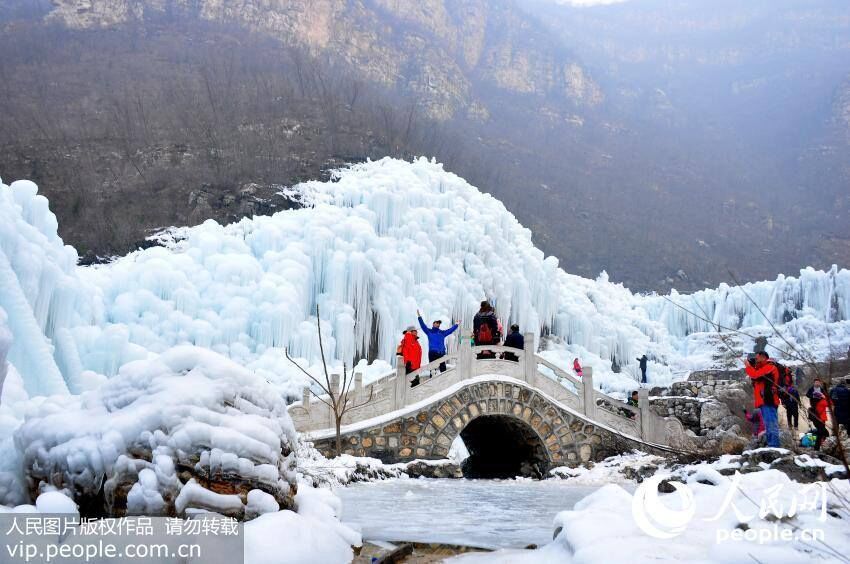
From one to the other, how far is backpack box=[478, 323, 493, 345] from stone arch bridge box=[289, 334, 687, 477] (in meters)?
0.22

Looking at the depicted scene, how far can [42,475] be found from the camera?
446cm

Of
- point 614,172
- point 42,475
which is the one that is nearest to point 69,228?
point 42,475

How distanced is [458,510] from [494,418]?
7.31 m

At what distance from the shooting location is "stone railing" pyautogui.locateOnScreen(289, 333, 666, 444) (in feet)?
43.4

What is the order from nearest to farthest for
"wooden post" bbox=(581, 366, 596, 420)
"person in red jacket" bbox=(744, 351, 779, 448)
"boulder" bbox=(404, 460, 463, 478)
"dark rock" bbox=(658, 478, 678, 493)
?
1. "dark rock" bbox=(658, 478, 678, 493)
2. "person in red jacket" bbox=(744, 351, 779, 448)
3. "boulder" bbox=(404, 460, 463, 478)
4. "wooden post" bbox=(581, 366, 596, 420)

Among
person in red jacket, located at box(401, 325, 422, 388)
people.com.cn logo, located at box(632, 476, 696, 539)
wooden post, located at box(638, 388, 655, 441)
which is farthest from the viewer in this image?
wooden post, located at box(638, 388, 655, 441)

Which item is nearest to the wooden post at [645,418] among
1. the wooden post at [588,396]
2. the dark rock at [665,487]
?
the wooden post at [588,396]

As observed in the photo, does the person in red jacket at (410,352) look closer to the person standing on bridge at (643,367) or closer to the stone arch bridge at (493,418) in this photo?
the stone arch bridge at (493,418)

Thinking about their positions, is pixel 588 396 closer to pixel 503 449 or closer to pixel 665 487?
pixel 503 449

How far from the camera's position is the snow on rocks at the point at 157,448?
4348mm

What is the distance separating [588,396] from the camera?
1491 centimetres

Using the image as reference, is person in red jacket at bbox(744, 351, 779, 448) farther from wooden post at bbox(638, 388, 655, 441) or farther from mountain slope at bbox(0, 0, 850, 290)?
mountain slope at bbox(0, 0, 850, 290)

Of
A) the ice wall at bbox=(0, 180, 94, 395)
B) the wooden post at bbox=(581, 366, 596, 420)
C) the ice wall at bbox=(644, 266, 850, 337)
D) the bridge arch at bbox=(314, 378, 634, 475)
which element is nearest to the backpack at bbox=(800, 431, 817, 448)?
the bridge arch at bbox=(314, 378, 634, 475)

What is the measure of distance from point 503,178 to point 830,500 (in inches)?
1898
